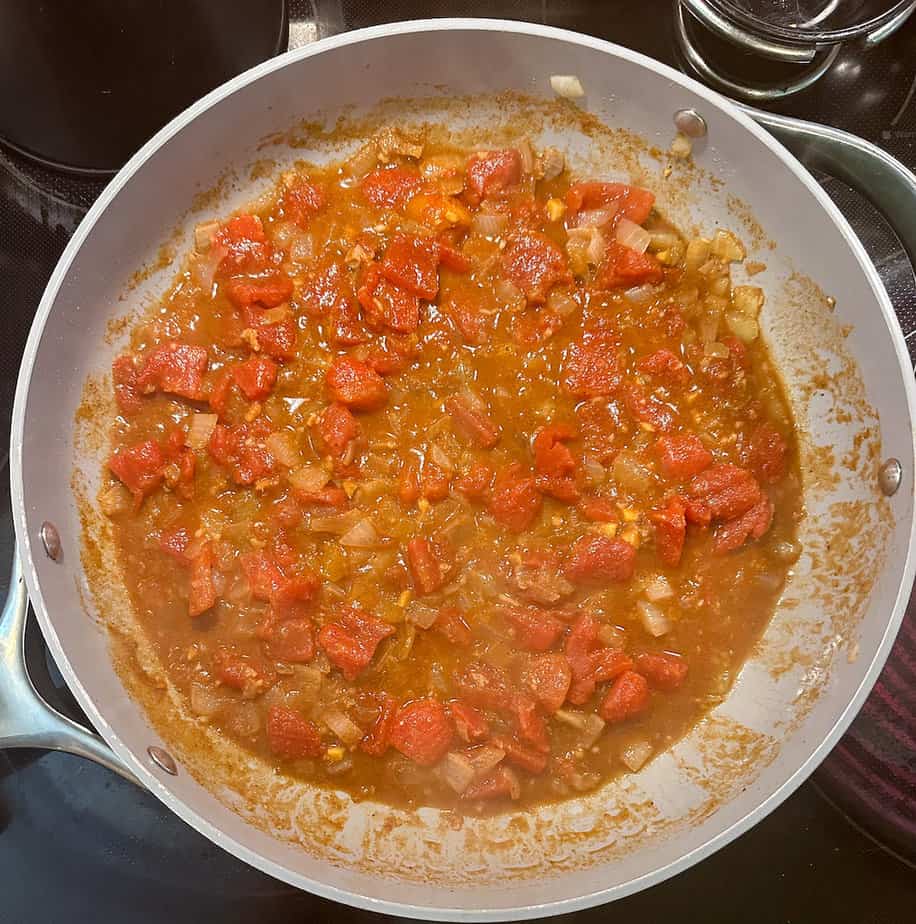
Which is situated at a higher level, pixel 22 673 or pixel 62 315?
pixel 62 315

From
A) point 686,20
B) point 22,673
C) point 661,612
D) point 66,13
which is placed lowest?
point 22,673

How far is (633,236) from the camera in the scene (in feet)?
9.45

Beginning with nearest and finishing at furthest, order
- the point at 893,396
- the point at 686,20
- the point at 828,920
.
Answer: the point at 893,396 < the point at 828,920 < the point at 686,20

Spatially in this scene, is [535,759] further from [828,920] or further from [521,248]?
[521,248]

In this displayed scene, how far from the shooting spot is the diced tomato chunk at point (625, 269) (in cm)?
283

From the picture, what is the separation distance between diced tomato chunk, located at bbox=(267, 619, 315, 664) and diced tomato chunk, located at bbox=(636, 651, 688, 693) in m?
1.09

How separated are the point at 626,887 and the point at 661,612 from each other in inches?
33.2

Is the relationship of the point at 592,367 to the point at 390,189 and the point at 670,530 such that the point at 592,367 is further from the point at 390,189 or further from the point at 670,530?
the point at 390,189

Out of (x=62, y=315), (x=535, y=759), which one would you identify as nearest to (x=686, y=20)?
(x=62, y=315)

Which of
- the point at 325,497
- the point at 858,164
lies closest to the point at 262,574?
the point at 325,497

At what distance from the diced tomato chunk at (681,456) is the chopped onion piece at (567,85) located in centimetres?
125

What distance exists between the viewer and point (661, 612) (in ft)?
8.91

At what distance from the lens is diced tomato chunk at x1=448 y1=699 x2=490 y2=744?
261cm

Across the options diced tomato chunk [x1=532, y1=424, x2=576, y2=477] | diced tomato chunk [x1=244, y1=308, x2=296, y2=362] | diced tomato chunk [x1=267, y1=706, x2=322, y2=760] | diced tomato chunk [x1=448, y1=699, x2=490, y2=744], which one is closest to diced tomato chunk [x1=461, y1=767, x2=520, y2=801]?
diced tomato chunk [x1=448, y1=699, x2=490, y2=744]
